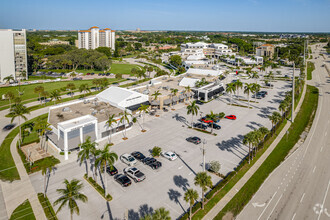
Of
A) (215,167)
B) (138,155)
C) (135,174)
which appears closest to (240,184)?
(215,167)

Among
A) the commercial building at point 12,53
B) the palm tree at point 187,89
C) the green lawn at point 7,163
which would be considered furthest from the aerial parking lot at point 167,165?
the commercial building at point 12,53

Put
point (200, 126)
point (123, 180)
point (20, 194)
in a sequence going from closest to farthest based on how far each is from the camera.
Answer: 1. point (20, 194)
2. point (123, 180)
3. point (200, 126)

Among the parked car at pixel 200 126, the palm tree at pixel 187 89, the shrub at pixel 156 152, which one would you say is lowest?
the shrub at pixel 156 152

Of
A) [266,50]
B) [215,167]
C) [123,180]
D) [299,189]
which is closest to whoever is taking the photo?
[299,189]

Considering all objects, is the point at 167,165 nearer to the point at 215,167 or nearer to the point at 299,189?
the point at 215,167

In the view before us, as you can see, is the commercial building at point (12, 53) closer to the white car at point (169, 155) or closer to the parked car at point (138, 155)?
the parked car at point (138, 155)
